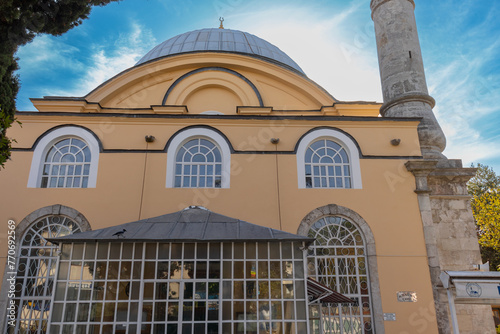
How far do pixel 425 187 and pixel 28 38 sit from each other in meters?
9.55

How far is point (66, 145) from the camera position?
1023 cm

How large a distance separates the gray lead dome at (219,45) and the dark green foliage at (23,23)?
8.93 metres

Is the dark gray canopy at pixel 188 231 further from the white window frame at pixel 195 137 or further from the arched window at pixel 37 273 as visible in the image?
the arched window at pixel 37 273

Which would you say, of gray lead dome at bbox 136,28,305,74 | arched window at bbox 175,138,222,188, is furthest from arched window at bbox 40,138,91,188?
gray lead dome at bbox 136,28,305,74

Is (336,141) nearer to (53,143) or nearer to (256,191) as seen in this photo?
(256,191)

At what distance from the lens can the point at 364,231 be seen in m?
9.66

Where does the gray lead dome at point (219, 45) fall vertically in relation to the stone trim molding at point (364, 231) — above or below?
above

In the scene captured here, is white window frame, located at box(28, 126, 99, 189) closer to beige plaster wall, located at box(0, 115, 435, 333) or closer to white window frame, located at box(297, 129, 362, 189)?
beige plaster wall, located at box(0, 115, 435, 333)

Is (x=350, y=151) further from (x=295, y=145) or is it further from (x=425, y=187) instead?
(x=425, y=187)

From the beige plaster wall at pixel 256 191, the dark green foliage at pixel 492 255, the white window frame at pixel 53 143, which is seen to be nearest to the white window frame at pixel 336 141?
the beige plaster wall at pixel 256 191

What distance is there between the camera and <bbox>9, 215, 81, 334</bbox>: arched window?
8758mm

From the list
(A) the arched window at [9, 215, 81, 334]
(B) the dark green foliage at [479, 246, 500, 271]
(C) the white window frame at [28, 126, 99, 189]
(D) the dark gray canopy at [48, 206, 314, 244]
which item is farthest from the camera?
(B) the dark green foliage at [479, 246, 500, 271]

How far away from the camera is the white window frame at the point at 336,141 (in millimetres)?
10125

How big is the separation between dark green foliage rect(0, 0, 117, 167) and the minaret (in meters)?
9.16
